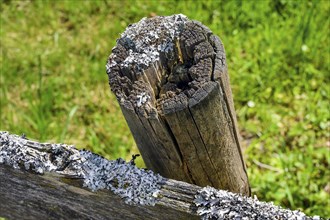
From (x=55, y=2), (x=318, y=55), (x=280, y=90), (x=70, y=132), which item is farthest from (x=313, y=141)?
(x=55, y=2)

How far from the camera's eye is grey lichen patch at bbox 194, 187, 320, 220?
1.41 metres

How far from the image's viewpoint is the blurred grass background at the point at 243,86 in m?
3.18

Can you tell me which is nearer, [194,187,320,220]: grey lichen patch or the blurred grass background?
Result: [194,187,320,220]: grey lichen patch

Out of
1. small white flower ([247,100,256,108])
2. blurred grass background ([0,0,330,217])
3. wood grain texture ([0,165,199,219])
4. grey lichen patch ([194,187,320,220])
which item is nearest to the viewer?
grey lichen patch ([194,187,320,220])

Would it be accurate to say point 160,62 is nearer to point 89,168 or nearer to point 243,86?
point 89,168

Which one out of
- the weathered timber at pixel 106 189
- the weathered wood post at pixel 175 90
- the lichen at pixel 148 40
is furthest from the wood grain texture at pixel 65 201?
the lichen at pixel 148 40

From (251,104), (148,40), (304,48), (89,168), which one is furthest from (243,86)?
(89,168)

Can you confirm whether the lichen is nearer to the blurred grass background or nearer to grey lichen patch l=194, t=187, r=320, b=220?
grey lichen patch l=194, t=187, r=320, b=220

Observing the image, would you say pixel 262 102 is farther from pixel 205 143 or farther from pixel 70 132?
pixel 205 143

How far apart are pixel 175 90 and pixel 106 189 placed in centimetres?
41

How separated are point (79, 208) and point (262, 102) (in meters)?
2.11

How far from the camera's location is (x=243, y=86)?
11.7 ft

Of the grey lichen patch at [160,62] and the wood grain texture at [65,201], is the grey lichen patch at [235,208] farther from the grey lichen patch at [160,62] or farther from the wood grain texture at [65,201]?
the grey lichen patch at [160,62]

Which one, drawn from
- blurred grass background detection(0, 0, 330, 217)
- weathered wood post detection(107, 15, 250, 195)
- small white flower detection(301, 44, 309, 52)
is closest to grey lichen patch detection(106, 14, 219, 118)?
weathered wood post detection(107, 15, 250, 195)
